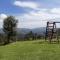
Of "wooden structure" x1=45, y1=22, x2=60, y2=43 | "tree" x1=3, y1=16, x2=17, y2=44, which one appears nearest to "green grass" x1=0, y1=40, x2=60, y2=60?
"wooden structure" x1=45, y1=22, x2=60, y2=43

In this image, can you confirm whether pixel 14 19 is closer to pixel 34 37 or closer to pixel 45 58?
pixel 34 37

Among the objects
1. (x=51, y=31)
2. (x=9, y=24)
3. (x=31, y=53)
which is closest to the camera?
(x=31, y=53)

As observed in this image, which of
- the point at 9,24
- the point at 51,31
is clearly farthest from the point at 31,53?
the point at 9,24

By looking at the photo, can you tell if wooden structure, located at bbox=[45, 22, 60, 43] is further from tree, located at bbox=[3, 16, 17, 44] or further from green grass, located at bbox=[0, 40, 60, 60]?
tree, located at bbox=[3, 16, 17, 44]

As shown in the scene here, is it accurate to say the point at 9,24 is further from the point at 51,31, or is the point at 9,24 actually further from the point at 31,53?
the point at 31,53

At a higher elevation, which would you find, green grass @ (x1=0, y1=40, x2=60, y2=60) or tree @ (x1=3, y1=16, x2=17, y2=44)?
tree @ (x1=3, y1=16, x2=17, y2=44)

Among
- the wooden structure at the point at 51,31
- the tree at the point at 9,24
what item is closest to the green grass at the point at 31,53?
the wooden structure at the point at 51,31

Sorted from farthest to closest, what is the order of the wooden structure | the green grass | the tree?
the tree < the wooden structure < the green grass

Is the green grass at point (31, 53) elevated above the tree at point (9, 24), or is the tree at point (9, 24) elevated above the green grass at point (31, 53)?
the tree at point (9, 24)

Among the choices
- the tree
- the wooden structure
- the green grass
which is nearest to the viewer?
the green grass

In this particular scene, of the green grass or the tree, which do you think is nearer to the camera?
the green grass

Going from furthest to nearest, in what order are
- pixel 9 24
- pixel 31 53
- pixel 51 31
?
pixel 9 24, pixel 51 31, pixel 31 53

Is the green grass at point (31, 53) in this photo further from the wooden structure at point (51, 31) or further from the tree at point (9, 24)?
the tree at point (9, 24)

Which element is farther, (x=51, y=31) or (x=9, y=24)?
(x=9, y=24)
